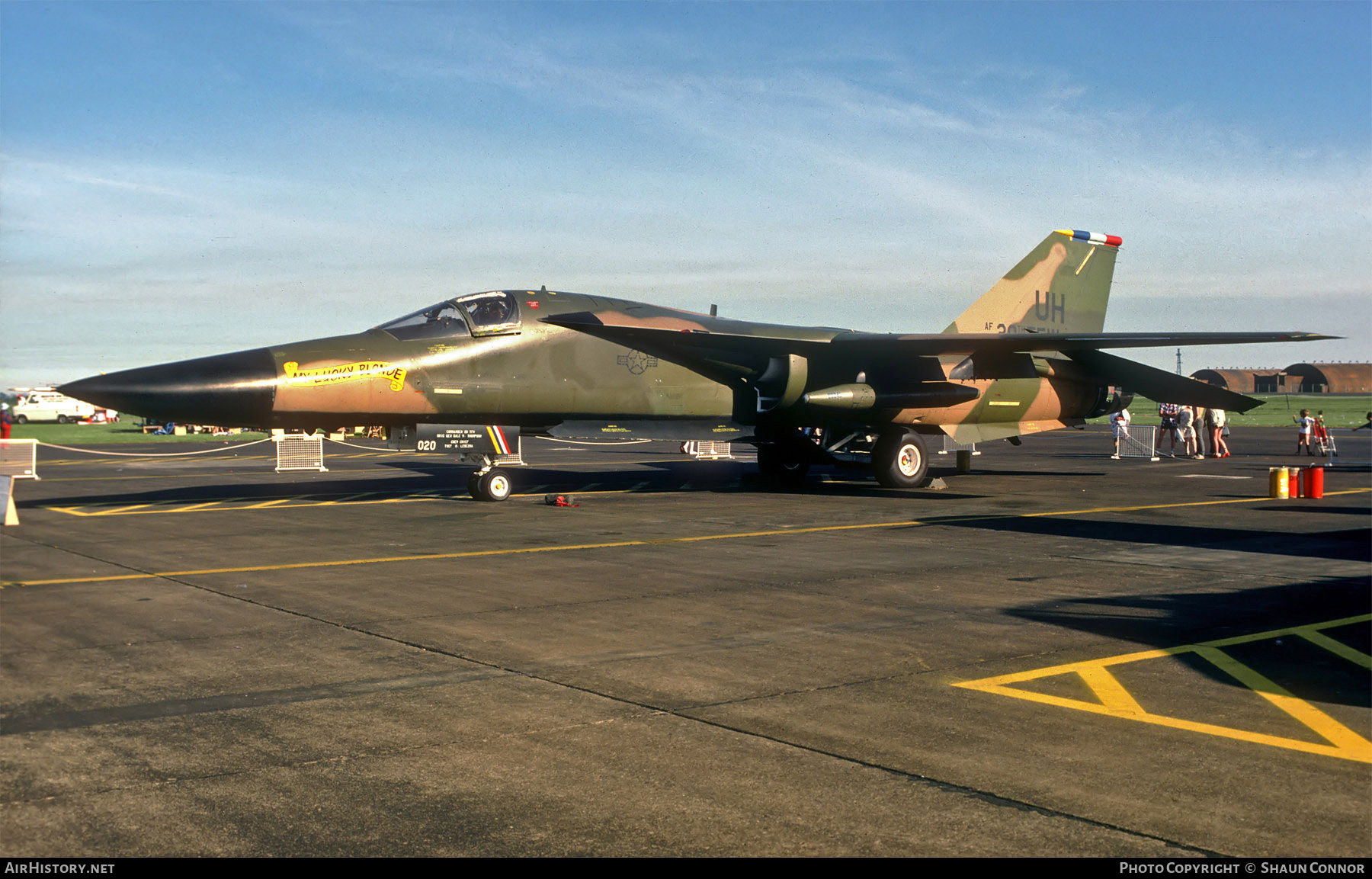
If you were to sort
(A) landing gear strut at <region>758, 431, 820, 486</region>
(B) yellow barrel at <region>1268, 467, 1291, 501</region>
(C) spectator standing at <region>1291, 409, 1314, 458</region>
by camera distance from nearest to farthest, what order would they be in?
(B) yellow barrel at <region>1268, 467, 1291, 501</region> → (A) landing gear strut at <region>758, 431, 820, 486</region> → (C) spectator standing at <region>1291, 409, 1314, 458</region>

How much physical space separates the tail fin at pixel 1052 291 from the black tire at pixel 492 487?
10354mm

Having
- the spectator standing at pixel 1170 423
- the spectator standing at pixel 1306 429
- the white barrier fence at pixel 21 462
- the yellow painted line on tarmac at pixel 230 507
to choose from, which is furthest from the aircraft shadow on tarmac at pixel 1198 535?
the white barrier fence at pixel 21 462

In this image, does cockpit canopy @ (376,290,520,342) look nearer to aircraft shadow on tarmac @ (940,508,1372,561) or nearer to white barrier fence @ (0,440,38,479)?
aircraft shadow on tarmac @ (940,508,1372,561)

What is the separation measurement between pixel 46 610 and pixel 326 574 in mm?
2618

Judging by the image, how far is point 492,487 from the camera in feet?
63.1

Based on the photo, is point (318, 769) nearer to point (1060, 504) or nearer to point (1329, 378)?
point (1060, 504)

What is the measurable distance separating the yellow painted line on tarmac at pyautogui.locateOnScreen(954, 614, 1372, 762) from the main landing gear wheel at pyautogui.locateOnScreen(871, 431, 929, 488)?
12.9m

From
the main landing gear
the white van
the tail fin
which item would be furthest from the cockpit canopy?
the white van

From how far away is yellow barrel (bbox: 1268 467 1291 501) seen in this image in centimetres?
1945

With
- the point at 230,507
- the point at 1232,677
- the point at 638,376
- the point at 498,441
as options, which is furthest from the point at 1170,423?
the point at 1232,677

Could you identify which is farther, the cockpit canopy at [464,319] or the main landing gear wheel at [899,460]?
the main landing gear wheel at [899,460]

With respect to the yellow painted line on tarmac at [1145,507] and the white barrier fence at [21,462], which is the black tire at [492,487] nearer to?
the yellow painted line on tarmac at [1145,507]

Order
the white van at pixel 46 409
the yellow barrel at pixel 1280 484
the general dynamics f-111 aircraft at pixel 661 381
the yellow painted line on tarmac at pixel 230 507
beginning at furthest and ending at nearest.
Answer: the white van at pixel 46 409 → the yellow barrel at pixel 1280 484 → the yellow painted line on tarmac at pixel 230 507 → the general dynamics f-111 aircraft at pixel 661 381

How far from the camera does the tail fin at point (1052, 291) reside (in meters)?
24.0
